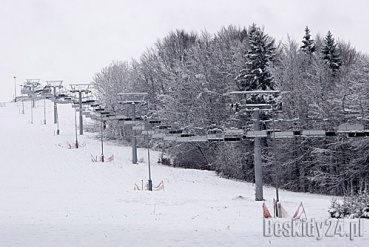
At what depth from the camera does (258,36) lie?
170 ft

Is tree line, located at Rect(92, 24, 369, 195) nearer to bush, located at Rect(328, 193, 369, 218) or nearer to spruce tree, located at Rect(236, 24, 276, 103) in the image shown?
spruce tree, located at Rect(236, 24, 276, 103)

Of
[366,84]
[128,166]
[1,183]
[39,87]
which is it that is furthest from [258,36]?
[39,87]

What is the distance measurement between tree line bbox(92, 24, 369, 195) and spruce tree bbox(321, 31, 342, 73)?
4.0 inches

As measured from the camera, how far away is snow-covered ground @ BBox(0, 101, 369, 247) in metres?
19.0

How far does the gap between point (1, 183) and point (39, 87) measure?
6798cm

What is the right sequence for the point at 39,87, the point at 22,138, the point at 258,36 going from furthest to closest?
the point at 39,87
the point at 22,138
the point at 258,36

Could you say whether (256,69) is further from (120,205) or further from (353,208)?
(353,208)

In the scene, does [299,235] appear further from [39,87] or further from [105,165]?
[39,87]

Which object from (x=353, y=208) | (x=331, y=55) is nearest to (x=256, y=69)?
(x=331, y=55)

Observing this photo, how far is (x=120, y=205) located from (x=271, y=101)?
20.4 meters

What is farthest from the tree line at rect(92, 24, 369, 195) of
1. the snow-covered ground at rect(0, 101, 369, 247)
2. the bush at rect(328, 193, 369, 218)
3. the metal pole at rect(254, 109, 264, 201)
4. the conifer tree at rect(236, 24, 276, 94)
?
the bush at rect(328, 193, 369, 218)

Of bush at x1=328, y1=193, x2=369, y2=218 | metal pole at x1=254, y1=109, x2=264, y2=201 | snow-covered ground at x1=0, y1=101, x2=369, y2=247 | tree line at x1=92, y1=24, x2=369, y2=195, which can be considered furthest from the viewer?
tree line at x1=92, y1=24, x2=369, y2=195

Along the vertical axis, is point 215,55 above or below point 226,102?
above

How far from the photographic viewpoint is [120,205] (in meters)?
30.5
